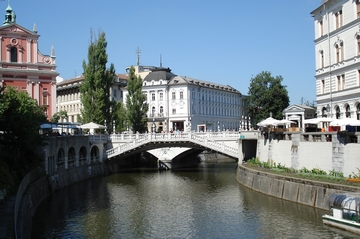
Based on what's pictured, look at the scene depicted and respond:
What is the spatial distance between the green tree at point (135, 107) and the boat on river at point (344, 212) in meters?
49.5

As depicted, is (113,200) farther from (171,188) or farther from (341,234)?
(341,234)

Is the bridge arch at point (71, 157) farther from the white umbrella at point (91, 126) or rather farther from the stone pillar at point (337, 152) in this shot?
the stone pillar at point (337, 152)

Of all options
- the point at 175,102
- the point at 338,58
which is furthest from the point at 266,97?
the point at 338,58

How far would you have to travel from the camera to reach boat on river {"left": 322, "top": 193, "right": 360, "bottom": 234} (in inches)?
1099

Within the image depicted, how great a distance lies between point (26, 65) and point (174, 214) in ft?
139

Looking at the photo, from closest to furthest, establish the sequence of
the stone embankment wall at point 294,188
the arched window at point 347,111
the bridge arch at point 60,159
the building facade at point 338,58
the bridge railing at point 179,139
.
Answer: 1. the stone embankment wall at point 294,188
2. the building facade at point 338,58
3. the arched window at point 347,111
4. the bridge arch at point 60,159
5. the bridge railing at point 179,139

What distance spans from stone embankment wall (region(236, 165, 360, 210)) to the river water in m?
0.66

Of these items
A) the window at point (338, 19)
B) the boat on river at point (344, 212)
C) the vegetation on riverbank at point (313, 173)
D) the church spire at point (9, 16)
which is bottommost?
the boat on river at point (344, 212)

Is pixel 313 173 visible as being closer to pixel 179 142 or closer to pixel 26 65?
pixel 179 142

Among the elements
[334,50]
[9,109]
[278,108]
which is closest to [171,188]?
[9,109]

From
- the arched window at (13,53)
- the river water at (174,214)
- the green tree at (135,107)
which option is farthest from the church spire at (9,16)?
the river water at (174,214)

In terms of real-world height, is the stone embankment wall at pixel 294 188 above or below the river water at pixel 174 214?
above

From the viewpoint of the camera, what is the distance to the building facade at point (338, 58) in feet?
151

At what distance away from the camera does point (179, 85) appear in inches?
4016
